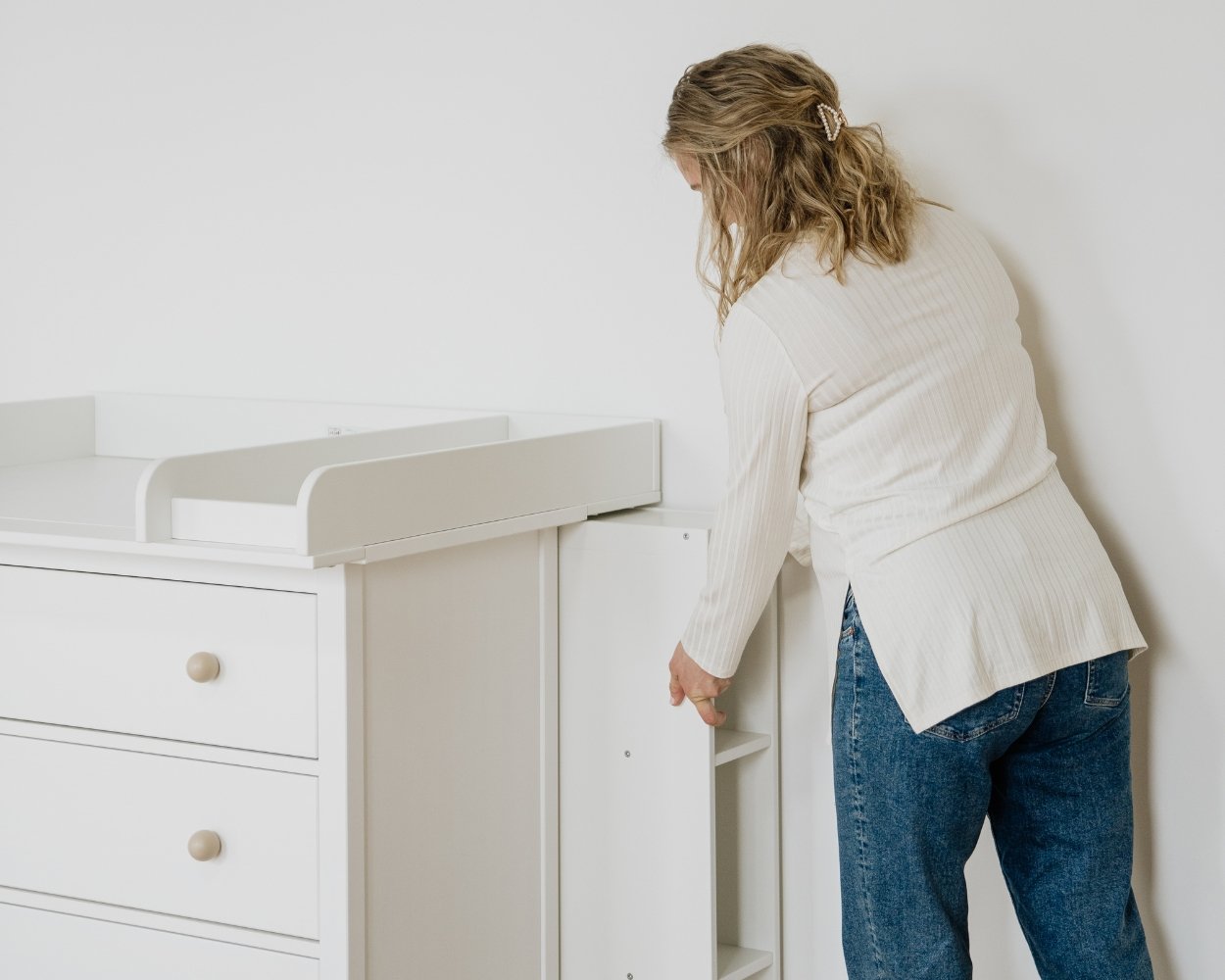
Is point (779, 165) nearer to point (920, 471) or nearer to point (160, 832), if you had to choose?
point (920, 471)

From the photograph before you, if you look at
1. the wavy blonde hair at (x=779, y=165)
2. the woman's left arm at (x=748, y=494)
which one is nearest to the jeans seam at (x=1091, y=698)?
the woman's left arm at (x=748, y=494)

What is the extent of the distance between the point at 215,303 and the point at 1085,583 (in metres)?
1.38

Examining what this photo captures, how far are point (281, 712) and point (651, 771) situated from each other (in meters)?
0.47

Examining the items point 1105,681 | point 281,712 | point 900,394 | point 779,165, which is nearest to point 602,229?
point 779,165

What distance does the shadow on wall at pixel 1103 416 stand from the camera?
150 centimetres

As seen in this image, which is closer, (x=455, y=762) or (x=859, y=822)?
(x=859, y=822)

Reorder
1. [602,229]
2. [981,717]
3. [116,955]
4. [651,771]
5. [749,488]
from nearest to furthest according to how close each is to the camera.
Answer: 1. [981,717]
2. [749,488]
3. [116,955]
4. [651,771]
5. [602,229]

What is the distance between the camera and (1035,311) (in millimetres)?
1549

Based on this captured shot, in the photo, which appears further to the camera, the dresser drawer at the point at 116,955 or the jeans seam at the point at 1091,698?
the dresser drawer at the point at 116,955

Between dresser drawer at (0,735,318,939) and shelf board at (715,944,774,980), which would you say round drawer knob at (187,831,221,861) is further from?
shelf board at (715,944,774,980)

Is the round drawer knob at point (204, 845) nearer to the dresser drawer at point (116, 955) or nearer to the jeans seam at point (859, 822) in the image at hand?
the dresser drawer at point (116, 955)

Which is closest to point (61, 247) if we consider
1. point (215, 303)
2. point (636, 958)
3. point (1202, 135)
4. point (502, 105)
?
point (215, 303)

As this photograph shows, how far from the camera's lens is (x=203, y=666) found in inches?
55.0

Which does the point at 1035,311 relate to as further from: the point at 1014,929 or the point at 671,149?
the point at 1014,929
